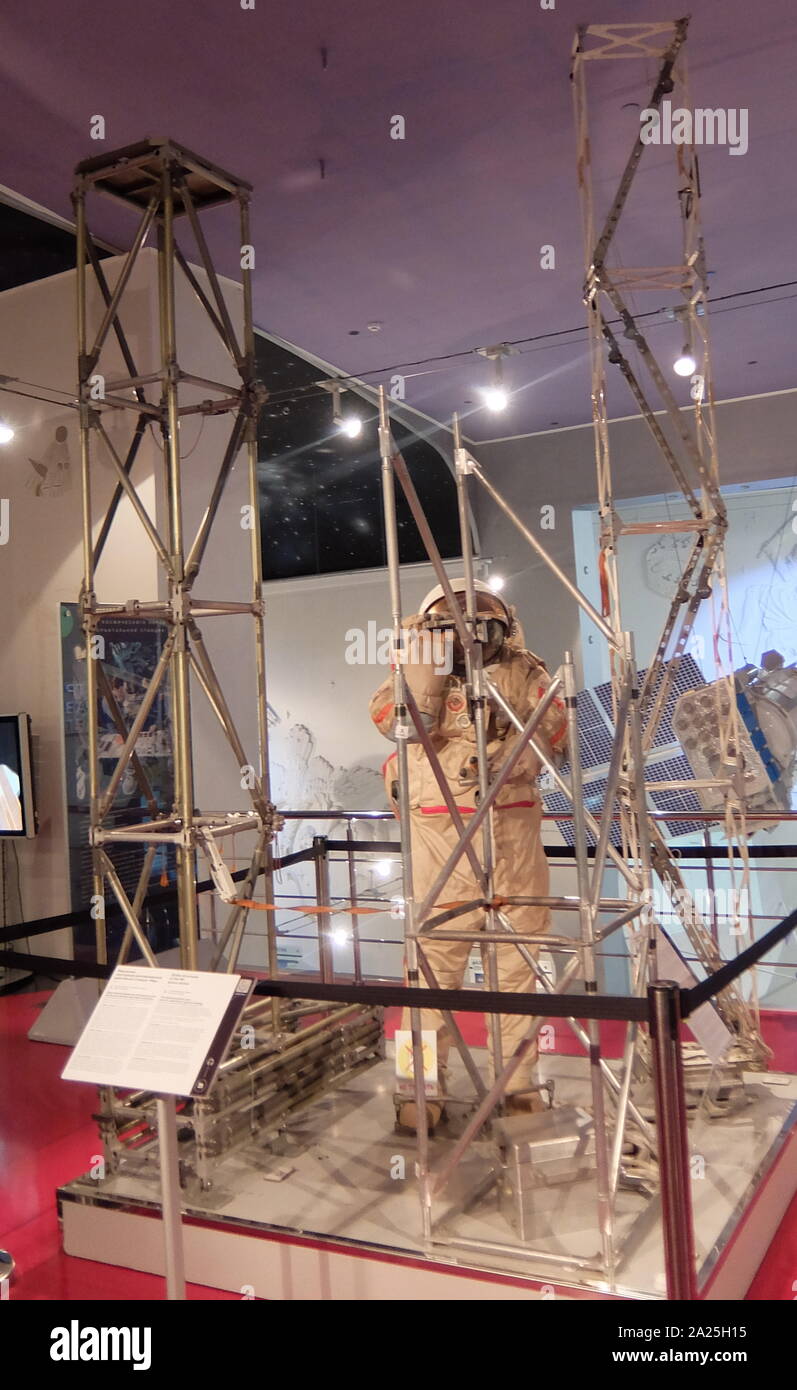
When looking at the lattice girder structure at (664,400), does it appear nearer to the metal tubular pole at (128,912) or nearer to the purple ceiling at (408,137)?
the purple ceiling at (408,137)

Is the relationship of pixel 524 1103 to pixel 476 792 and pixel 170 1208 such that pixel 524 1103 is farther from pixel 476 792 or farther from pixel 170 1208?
pixel 170 1208

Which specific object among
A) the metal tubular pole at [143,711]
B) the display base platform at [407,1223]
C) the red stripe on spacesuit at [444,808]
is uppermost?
the metal tubular pole at [143,711]

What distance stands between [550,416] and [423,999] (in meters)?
6.24

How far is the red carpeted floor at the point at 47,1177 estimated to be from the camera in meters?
3.00

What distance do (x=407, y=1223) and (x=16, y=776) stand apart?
3.47m

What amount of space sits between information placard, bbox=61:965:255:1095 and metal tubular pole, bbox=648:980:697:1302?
87 centimetres

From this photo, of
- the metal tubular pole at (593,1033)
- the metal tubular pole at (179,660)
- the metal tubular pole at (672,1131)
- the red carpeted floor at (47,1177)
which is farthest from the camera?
the metal tubular pole at (179,660)

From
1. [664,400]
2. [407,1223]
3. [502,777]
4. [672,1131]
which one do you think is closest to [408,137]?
[664,400]

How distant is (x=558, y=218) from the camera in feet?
16.6

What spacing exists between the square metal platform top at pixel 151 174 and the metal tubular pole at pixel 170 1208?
283 centimetres

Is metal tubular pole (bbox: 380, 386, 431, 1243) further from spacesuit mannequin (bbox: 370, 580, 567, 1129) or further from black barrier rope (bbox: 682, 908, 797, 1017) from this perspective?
black barrier rope (bbox: 682, 908, 797, 1017)

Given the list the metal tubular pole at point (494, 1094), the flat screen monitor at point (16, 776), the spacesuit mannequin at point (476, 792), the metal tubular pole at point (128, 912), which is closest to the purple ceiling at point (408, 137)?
the spacesuit mannequin at point (476, 792)

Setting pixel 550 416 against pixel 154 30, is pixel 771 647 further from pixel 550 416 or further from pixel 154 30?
pixel 154 30

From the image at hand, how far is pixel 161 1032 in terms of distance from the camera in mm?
2316
